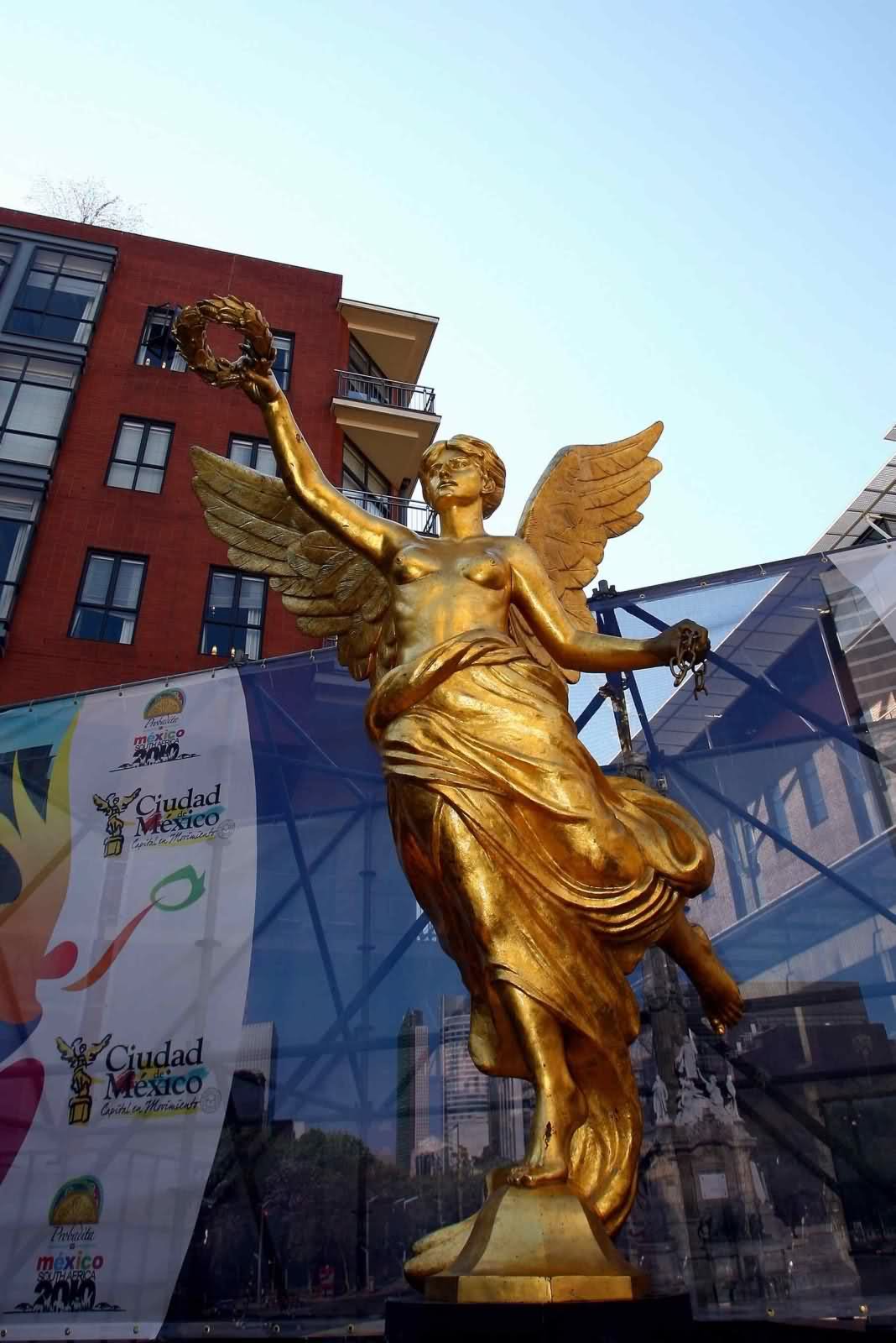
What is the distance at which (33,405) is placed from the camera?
15.8 m

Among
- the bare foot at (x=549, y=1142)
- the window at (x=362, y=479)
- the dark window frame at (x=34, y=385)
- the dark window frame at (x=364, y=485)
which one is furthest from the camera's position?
the window at (x=362, y=479)

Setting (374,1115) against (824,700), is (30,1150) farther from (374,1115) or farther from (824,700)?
(824,700)

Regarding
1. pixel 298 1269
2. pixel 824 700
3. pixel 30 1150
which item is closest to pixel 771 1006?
pixel 824 700

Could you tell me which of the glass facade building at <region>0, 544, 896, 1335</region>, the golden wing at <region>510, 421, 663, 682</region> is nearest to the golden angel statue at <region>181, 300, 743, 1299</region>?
the golden wing at <region>510, 421, 663, 682</region>

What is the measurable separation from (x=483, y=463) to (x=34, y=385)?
556 inches

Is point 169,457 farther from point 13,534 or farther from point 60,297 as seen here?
point 60,297

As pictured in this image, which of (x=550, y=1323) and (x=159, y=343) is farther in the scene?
(x=159, y=343)

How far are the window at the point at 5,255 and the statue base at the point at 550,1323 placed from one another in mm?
18701

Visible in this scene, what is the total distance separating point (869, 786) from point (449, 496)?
4.32 m

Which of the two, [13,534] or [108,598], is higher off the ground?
[13,534]

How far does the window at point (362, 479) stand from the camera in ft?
54.5

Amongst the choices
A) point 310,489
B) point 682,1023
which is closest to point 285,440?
point 310,489

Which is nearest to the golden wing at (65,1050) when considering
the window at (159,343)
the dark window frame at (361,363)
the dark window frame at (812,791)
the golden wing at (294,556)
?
the golden wing at (294,556)

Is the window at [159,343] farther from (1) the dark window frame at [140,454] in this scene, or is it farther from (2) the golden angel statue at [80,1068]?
(2) the golden angel statue at [80,1068]
